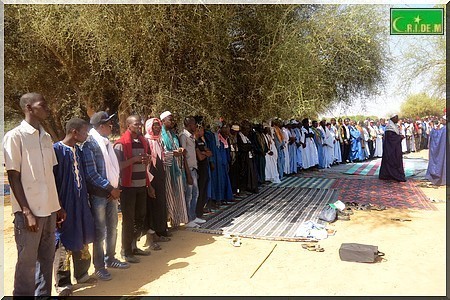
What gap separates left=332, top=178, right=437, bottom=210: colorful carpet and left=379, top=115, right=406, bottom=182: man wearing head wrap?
259 mm

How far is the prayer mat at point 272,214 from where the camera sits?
5.77 metres

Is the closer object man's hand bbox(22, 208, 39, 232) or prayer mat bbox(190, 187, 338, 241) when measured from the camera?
man's hand bbox(22, 208, 39, 232)

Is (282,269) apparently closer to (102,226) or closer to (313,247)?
(313,247)

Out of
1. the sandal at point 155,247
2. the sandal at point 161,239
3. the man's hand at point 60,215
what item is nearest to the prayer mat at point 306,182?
the sandal at point 161,239

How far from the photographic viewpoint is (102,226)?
13.1ft

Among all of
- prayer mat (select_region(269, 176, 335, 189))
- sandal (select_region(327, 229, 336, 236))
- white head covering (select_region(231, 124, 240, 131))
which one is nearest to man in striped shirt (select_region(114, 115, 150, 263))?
sandal (select_region(327, 229, 336, 236))

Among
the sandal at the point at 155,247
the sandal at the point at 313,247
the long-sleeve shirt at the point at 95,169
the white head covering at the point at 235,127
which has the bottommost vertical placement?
the sandal at the point at 313,247

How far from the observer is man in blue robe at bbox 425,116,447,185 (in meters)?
9.81

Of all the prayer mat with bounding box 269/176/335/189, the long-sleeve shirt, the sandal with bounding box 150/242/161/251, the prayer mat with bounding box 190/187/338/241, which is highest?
the long-sleeve shirt

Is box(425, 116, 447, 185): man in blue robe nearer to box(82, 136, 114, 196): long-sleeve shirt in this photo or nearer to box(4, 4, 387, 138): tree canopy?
box(4, 4, 387, 138): tree canopy

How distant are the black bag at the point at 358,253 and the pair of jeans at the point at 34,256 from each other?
3.33 metres

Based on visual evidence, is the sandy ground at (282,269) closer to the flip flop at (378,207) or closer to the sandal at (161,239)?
the sandal at (161,239)

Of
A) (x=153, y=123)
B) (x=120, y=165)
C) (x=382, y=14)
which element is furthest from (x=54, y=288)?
(x=382, y=14)

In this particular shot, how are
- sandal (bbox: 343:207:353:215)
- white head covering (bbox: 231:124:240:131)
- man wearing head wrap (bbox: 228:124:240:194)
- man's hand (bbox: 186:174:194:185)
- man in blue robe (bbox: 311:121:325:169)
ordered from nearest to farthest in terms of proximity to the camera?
man's hand (bbox: 186:174:194:185)
sandal (bbox: 343:207:353:215)
man wearing head wrap (bbox: 228:124:240:194)
white head covering (bbox: 231:124:240:131)
man in blue robe (bbox: 311:121:325:169)
